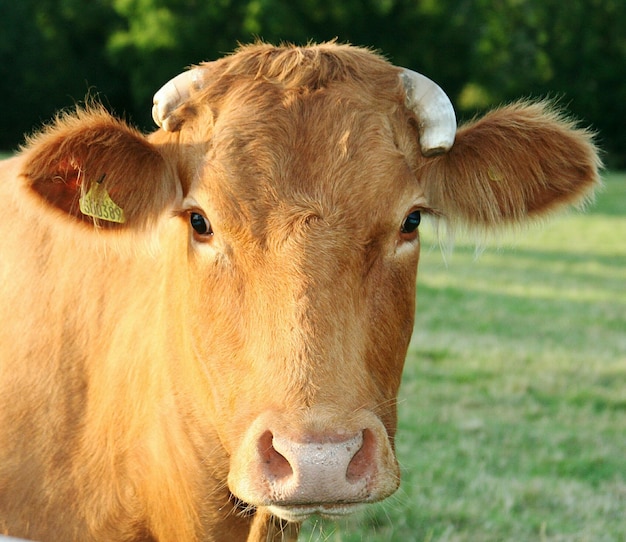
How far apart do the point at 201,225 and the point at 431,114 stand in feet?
3.02

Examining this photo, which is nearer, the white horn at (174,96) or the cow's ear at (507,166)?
the white horn at (174,96)

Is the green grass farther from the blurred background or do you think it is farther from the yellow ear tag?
the blurred background

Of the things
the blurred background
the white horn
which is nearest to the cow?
the white horn

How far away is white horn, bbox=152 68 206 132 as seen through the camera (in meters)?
3.36

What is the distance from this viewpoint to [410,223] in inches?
127

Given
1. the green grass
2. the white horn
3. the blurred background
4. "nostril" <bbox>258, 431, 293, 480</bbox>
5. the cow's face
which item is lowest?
the blurred background

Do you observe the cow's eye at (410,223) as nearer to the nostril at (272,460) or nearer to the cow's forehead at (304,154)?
the cow's forehead at (304,154)

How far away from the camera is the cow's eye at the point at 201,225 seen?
3146 millimetres

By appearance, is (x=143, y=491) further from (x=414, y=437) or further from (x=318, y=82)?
(x=414, y=437)

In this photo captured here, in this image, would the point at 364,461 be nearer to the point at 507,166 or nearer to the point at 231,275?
the point at 231,275

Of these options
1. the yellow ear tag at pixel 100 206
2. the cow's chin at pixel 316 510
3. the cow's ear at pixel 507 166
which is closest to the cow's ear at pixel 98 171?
the yellow ear tag at pixel 100 206

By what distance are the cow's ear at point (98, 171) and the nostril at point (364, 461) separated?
1.19m

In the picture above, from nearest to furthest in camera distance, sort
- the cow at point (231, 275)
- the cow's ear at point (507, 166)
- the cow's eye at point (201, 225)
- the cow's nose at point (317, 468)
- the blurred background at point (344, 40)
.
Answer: the cow's nose at point (317, 468) → the cow at point (231, 275) → the cow's eye at point (201, 225) → the cow's ear at point (507, 166) → the blurred background at point (344, 40)

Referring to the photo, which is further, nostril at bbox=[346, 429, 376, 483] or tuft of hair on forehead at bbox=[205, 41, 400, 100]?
tuft of hair on forehead at bbox=[205, 41, 400, 100]
